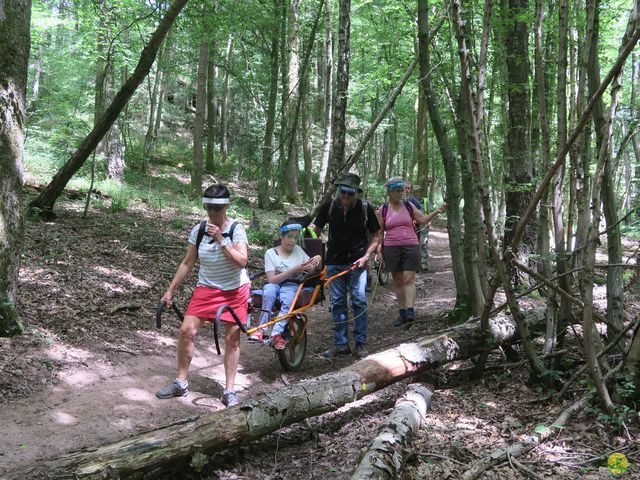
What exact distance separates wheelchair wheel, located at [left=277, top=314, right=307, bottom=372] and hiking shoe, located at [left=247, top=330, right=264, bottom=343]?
0.43m

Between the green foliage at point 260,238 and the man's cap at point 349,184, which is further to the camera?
the green foliage at point 260,238

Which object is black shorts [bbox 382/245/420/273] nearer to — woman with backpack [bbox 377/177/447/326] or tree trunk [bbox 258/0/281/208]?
woman with backpack [bbox 377/177/447/326]

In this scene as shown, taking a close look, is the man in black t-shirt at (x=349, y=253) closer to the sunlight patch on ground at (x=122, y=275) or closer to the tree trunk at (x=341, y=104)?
the sunlight patch on ground at (x=122, y=275)

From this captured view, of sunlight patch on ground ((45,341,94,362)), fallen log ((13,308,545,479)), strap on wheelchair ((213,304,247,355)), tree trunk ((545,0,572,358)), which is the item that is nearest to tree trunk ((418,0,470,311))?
fallen log ((13,308,545,479))

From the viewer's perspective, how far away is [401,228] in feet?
26.2

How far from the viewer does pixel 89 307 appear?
7.02 m

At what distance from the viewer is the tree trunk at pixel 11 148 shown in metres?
5.55

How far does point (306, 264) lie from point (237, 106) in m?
28.8

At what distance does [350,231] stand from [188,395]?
2.83 m

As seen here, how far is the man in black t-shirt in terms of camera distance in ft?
21.4

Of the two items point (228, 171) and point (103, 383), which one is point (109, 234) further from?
point (228, 171)

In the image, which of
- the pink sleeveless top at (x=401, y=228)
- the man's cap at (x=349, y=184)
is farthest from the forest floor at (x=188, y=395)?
the man's cap at (x=349, y=184)

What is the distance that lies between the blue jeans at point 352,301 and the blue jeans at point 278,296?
780 millimetres

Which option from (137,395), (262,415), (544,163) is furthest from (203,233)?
(544,163)
